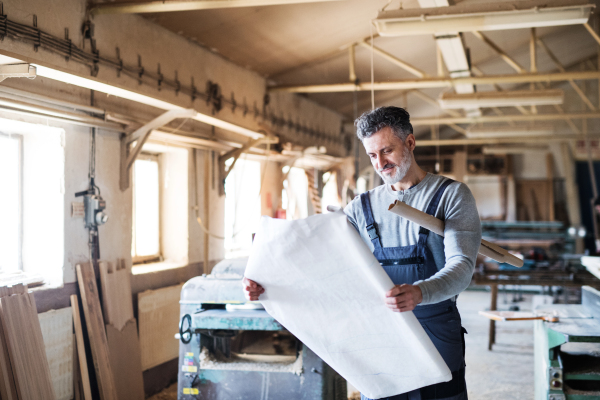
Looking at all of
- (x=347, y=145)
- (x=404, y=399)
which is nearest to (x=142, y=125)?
(x=404, y=399)

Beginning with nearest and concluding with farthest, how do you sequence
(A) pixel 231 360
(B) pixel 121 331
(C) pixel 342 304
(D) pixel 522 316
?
(C) pixel 342 304 < (A) pixel 231 360 < (D) pixel 522 316 < (B) pixel 121 331

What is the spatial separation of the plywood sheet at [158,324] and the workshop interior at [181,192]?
2cm

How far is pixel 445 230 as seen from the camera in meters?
1.69

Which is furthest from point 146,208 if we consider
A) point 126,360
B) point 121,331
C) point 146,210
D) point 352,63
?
point 352,63

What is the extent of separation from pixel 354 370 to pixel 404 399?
0.19 meters

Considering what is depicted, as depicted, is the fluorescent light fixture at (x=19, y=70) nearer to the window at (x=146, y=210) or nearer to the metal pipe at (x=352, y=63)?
the window at (x=146, y=210)

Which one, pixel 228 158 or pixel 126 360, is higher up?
pixel 228 158

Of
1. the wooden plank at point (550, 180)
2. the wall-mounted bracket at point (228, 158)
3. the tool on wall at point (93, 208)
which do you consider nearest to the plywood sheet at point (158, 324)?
the tool on wall at point (93, 208)

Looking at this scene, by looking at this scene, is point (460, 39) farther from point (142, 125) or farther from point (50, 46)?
point (50, 46)

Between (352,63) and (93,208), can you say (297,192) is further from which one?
(93,208)

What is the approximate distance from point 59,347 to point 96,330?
28cm

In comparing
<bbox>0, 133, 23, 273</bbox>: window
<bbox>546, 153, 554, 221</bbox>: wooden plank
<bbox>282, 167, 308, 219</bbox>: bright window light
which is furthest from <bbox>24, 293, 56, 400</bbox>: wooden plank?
<bbox>546, 153, 554, 221</bbox>: wooden plank

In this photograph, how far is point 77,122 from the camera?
3654 mm

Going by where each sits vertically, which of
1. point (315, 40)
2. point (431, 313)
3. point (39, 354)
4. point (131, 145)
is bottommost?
point (39, 354)
